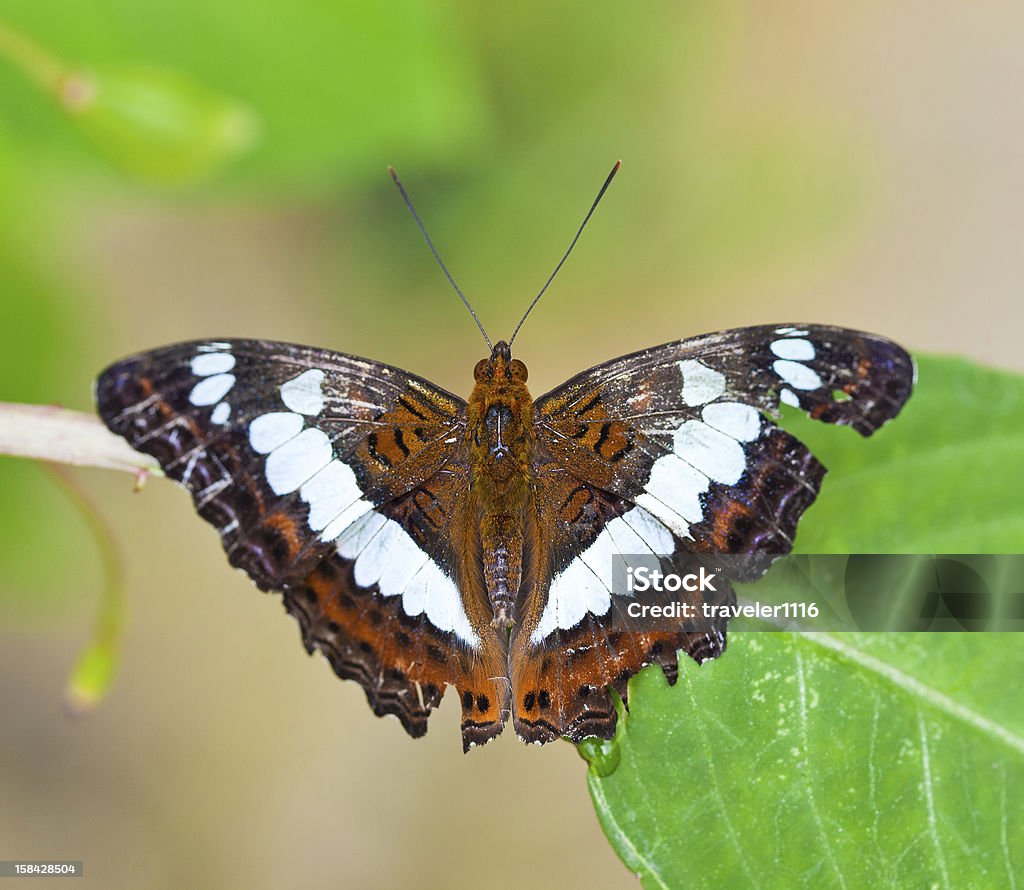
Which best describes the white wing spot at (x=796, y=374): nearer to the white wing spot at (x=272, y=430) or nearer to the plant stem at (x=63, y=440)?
the white wing spot at (x=272, y=430)

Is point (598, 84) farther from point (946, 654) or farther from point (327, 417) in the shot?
point (946, 654)

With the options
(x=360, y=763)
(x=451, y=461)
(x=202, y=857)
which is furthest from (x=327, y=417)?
(x=202, y=857)

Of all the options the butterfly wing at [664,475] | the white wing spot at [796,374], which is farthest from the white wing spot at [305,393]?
the white wing spot at [796,374]

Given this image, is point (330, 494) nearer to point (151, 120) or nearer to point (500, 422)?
point (500, 422)

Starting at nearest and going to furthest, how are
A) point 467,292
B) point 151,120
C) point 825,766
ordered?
point 825,766 < point 151,120 < point 467,292

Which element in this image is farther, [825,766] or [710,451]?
[710,451]

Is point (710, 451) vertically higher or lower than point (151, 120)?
lower

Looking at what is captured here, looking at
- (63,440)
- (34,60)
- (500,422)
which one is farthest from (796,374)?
(34,60)
